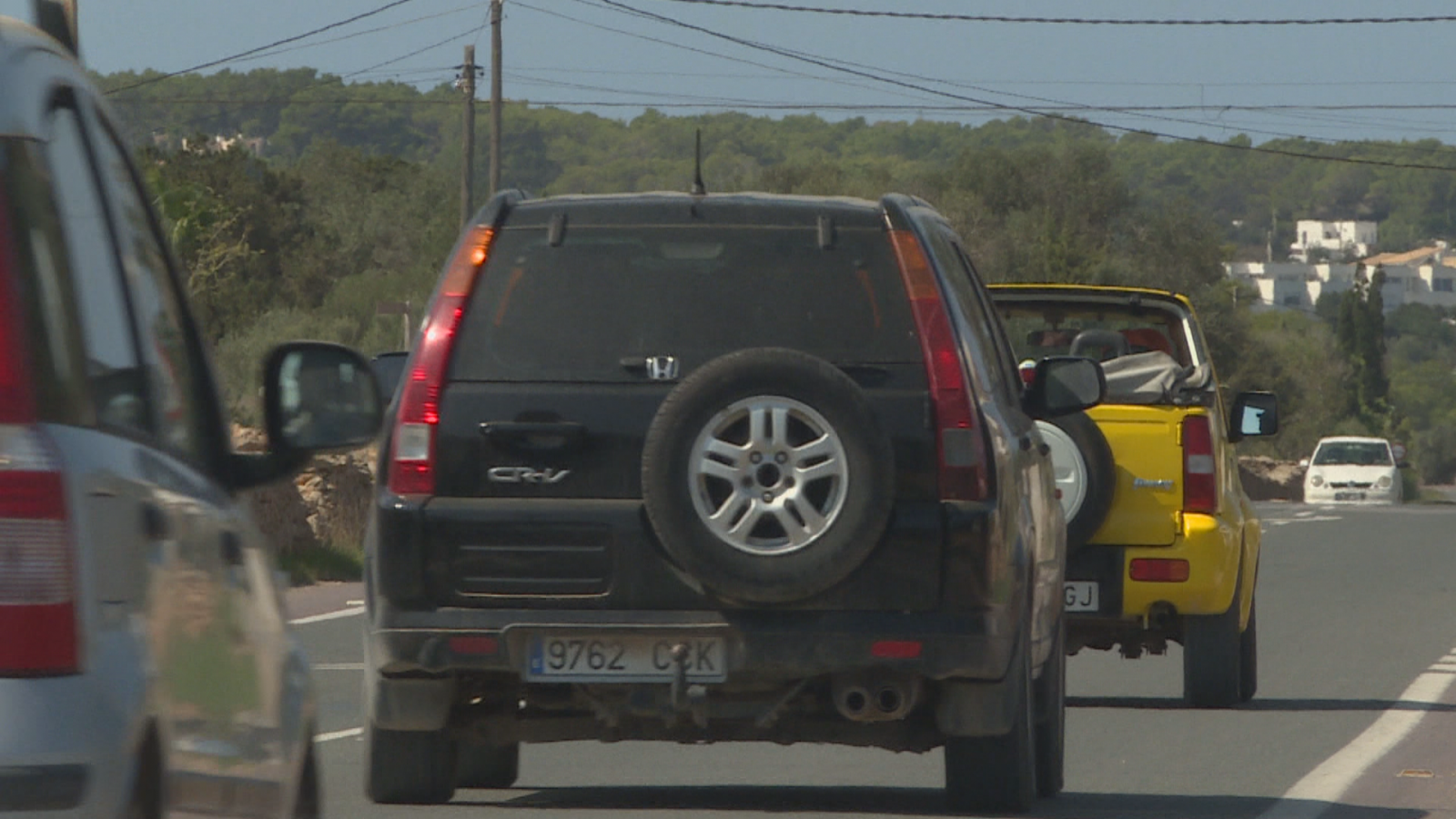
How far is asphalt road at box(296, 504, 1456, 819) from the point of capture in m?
8.49

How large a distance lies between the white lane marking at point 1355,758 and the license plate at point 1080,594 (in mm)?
1256

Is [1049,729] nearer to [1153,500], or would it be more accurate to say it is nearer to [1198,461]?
[1153,500]

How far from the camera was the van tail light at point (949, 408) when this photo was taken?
286 inches

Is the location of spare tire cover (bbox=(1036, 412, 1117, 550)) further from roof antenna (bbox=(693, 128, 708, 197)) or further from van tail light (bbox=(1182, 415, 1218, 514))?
roof antenna (bbox=(693, 128, 708, 197))

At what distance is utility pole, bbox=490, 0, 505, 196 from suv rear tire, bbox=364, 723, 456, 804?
32.6 m

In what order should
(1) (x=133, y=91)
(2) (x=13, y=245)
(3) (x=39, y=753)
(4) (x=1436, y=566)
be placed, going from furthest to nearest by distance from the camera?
1. (1) (x=133, y=91)
2. (4) (x=1436, y=566)
3. (2) (x=13, y=245)
4. (3) (x=39, y=753)

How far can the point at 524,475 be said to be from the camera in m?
7.34

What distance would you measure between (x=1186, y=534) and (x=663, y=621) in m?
4.96

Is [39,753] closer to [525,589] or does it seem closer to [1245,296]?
[525,589]

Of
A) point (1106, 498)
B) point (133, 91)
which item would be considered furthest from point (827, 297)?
point (133, 91)

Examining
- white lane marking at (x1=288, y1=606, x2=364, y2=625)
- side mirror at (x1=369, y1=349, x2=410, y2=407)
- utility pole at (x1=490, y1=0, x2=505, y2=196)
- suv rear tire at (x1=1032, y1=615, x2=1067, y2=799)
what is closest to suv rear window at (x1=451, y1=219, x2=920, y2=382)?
side mirror at (x1=369, y1=349, x2=410, y2=407)

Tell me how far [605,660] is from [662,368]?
799 millimetres

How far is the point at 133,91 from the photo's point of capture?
230 ft

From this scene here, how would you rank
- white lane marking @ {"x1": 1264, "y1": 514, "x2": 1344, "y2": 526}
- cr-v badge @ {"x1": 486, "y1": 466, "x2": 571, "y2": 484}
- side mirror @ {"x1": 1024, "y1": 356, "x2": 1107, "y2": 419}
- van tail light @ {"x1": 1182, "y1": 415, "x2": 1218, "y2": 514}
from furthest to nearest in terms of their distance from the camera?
white lane marking @ {"x1": 1264, "y1": 514, "x2": 1344, "y2": 526}
van tail light @ {"x1": 1182, "y1": 415, "x2": 1218, "y2": 514}
side mirror @ {"x1": 1024, "y1": 356, "x2": 1107, "y2": 419}
cr-v badge @ {"x1": 486, "y1": 466, "x2": 571, "y2": 484}
